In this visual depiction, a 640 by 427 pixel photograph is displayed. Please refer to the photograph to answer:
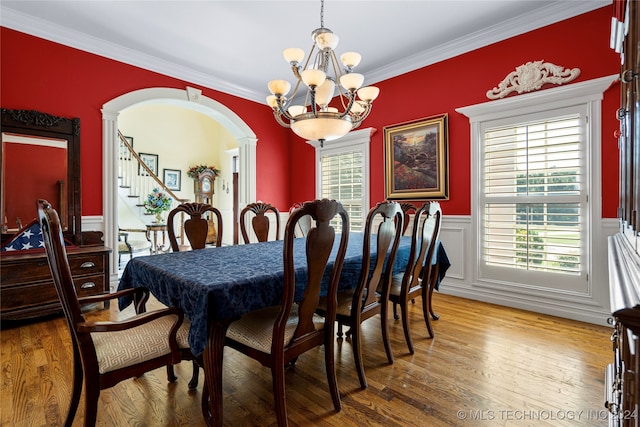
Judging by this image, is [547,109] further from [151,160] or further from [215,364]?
[151,160]

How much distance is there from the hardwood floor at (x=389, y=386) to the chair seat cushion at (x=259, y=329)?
43 cm

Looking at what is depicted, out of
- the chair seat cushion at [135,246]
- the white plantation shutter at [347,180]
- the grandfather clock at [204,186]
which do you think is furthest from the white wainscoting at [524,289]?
the grandfather clock at [204,186]

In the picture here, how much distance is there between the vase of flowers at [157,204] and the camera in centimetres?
596

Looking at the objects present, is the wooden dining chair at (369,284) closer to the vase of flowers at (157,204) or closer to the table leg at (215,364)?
the table leg at (215,364)

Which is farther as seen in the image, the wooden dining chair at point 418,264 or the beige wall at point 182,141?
the beige wall at point 182,141

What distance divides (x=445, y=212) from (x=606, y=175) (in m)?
1.47

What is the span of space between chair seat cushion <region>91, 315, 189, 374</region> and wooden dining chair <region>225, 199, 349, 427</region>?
1.01 ft

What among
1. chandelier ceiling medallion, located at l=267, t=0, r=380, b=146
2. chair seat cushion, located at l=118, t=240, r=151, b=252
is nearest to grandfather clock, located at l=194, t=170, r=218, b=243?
chair seat cushion, located at l=118, t=240, r=151, b=252

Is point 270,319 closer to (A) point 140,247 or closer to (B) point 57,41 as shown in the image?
(B) point 57,41

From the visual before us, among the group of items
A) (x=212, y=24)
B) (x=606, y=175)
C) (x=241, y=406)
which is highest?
(x=212, y=24)

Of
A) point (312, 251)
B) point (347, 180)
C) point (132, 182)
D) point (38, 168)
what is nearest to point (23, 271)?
point (38, 168)

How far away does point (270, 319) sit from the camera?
164 centimetres

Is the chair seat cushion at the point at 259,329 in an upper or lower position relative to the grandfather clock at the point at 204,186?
lower

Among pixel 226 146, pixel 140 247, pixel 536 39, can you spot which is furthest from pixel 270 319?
pixel 226 146
